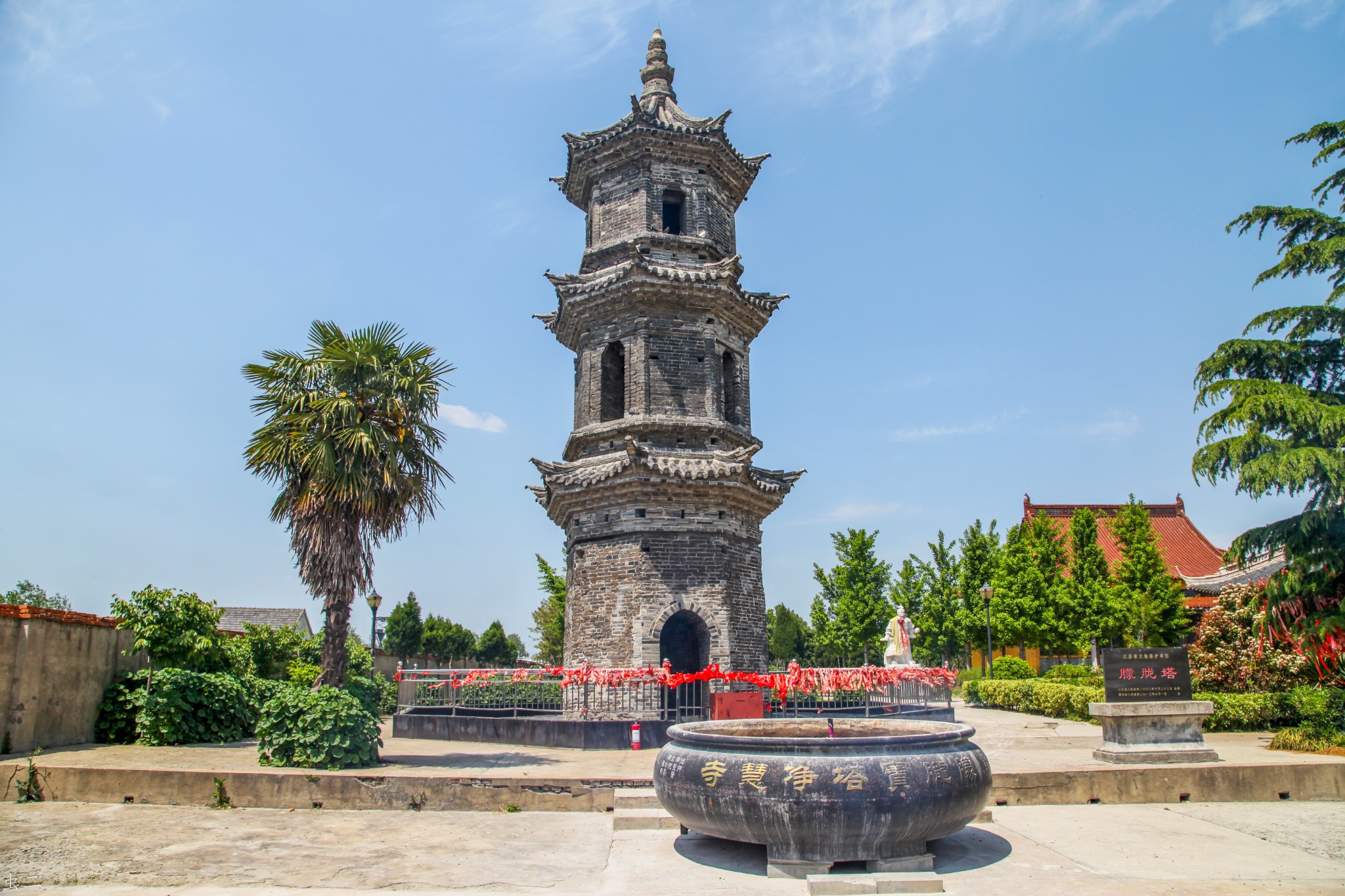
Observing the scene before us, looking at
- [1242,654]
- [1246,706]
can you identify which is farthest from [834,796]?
[1242,654]

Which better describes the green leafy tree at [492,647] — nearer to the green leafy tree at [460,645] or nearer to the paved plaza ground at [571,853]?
the green leafy tree at [460,645]

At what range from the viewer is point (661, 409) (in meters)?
18.1

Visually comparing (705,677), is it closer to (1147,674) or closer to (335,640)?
(335,640)

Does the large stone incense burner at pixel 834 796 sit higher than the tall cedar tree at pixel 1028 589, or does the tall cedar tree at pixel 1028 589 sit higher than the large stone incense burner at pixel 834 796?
the tall cedar tree at pixel 1028 589

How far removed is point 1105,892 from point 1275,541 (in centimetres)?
1255

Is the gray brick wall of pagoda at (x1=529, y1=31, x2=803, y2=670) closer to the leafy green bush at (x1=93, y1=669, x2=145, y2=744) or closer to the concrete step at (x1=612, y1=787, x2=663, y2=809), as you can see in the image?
the concrete step at (x1=612, y1=787, x2=663, y2=809)

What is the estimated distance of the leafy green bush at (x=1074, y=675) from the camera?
79.3 ft

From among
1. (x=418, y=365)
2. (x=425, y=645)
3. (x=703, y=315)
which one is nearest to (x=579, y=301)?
(x=703, y=315)

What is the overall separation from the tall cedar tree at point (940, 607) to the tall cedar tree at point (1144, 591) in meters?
6.56

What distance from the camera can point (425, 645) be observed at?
6456 centimetres

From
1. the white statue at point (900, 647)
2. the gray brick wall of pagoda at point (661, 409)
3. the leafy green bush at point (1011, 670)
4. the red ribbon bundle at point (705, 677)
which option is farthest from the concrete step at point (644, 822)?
the leafy green bush at point (1011, 670)

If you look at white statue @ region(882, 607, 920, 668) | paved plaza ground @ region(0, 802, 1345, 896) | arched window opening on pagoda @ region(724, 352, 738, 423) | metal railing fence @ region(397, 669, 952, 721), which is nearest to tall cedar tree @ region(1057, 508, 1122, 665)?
white statue @ region(882, 607, 920, 668)

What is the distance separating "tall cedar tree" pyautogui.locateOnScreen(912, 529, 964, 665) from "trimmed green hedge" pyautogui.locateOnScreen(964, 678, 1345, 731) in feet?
44.6

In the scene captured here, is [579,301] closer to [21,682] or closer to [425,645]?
[21,682]
